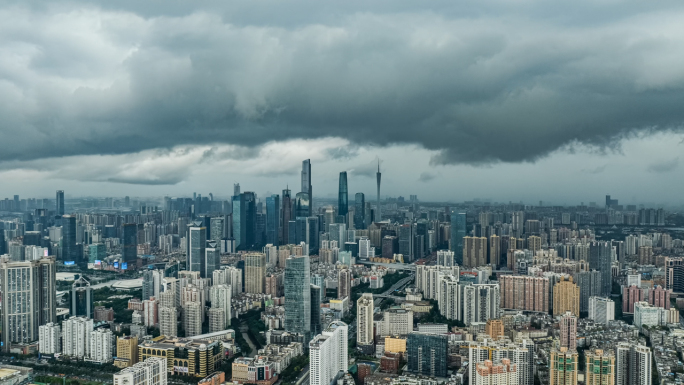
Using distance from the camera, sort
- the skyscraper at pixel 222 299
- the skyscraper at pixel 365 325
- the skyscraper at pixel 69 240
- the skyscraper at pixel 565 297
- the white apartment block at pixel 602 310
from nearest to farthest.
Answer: the skyscraper at pixel 365 325, the white apartment block at pixel 602 310, the skyscraper at pixel 222 299, the skyscraper at pixel 565 297, the skyscraper at pixel 69 240

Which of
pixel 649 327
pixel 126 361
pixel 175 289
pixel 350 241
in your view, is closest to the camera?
pixel 126 361

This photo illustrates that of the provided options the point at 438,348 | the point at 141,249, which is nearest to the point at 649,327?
the point at 438,348

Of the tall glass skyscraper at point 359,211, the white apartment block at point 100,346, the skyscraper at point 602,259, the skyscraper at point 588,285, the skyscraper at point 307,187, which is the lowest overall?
the white apartment block at point 100,346

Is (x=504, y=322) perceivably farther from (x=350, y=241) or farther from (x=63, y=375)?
(x=350, y=241)

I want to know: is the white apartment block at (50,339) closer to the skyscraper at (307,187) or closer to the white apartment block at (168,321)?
the white apartment block at (168,321)

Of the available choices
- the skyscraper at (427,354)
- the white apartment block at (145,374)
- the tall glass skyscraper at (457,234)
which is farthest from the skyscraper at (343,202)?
the white apartment block at (145,374)

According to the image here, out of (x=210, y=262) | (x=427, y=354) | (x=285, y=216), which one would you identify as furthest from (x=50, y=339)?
(x=285, y=216)
